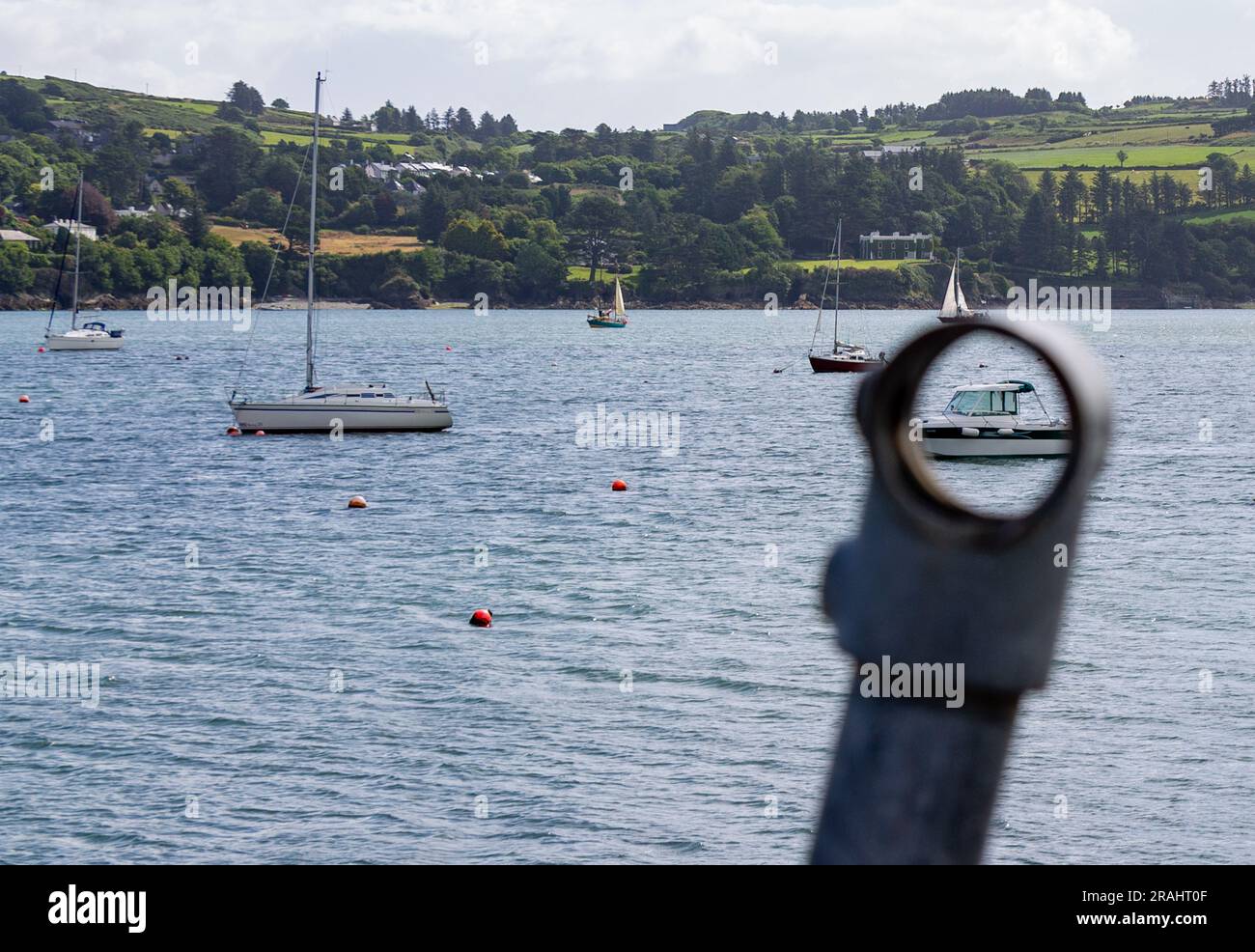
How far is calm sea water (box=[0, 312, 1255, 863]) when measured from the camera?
20.1 meters

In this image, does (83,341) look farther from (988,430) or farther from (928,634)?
(928,634)

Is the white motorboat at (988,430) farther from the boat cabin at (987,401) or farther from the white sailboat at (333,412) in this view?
the white sailboat at (333,412)

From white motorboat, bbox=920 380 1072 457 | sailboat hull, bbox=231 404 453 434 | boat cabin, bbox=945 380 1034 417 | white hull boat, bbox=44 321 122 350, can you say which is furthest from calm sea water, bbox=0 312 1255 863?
white hull boat, bbox=44 321 122 350

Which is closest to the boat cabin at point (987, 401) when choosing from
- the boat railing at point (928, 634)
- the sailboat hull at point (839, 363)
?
the sailboat hull at point (839, 363)

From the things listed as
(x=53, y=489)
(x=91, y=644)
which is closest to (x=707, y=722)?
(x=91, y=644)

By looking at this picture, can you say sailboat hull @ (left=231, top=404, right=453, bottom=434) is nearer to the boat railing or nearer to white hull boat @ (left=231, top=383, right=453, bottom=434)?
white hull boat @ (left=231, top=383, right=453, bottom=434)

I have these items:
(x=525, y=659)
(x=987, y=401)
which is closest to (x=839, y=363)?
(x=987, y=401)

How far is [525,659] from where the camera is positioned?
2912cm

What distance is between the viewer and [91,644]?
30781 mm

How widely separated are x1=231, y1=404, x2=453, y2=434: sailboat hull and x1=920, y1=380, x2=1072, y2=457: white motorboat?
2153cm

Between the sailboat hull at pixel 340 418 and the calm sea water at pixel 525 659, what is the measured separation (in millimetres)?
1285

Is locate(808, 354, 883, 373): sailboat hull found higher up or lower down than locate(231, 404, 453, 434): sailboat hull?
higher up

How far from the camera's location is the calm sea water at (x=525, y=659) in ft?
65.9

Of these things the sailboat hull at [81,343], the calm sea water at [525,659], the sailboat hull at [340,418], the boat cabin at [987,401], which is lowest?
the calm sea water at [525,659]
